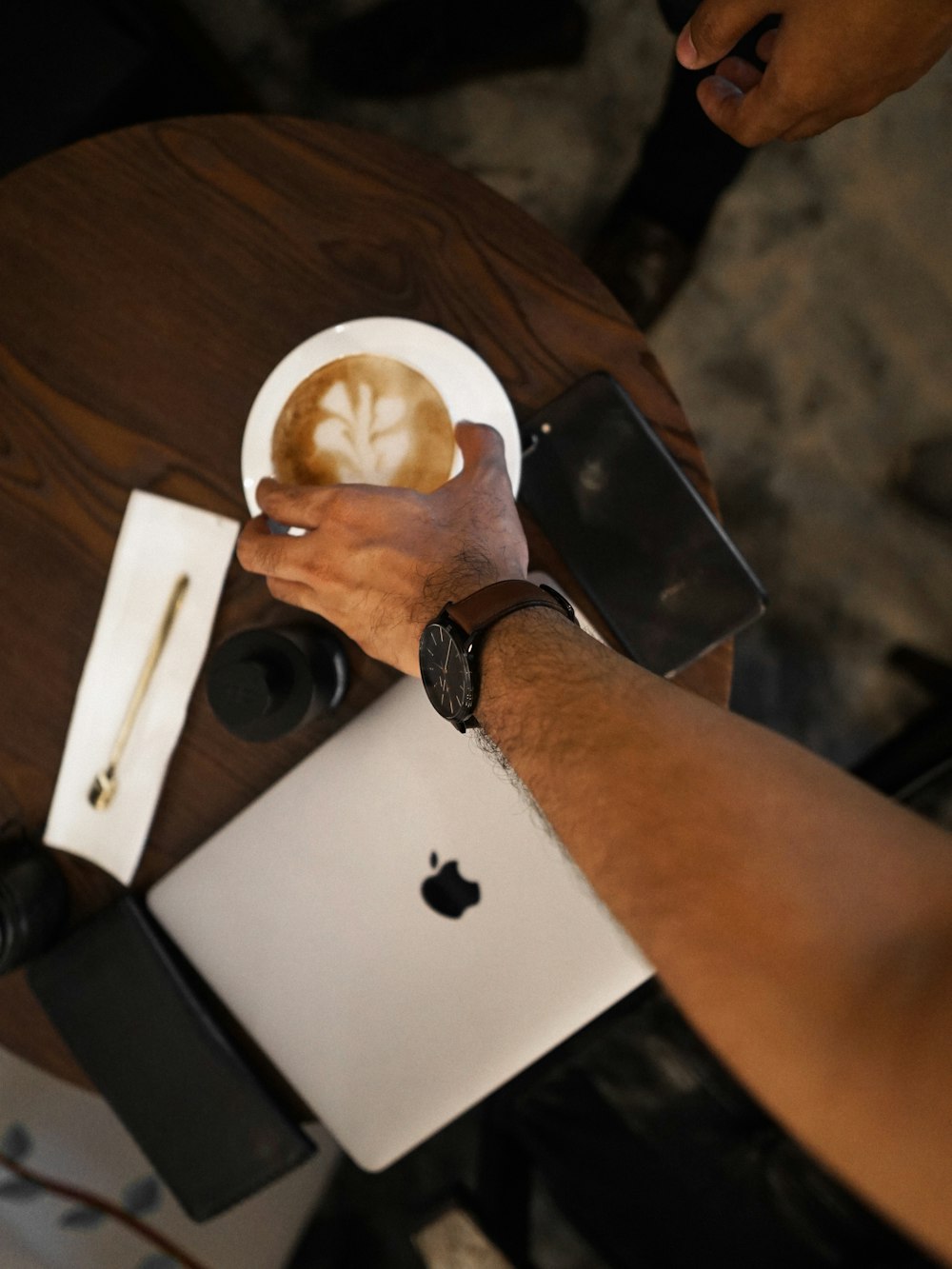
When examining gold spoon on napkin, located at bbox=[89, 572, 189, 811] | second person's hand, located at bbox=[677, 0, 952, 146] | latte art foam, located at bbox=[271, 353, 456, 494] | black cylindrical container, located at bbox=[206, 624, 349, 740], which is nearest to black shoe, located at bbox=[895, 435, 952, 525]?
second person's hand, located at bbox=[677, 0, 952, 146]

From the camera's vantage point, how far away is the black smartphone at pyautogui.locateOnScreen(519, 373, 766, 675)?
94 centimetres

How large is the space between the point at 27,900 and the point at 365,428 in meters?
0.66

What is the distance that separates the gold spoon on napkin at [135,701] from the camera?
100 centimetres

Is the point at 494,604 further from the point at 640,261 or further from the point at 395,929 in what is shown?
the point at 640,261

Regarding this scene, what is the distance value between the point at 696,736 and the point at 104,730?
72 centimetres

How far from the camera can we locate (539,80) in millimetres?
1686

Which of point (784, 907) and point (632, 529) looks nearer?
point (784, 907)

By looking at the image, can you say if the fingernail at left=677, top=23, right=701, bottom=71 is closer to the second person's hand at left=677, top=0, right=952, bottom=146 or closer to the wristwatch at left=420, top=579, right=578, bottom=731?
the second person's hand at left=677, top=0, right=952, bottom=146

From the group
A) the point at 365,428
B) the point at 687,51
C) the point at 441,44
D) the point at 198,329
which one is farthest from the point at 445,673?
the point at 441,44

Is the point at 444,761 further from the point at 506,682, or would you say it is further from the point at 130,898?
the point at 130,898

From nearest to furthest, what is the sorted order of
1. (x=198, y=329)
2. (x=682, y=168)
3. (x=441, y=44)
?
(x=198, y=329), (x=682, y=168), (x=441, y=44)

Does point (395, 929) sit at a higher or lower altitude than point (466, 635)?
lower

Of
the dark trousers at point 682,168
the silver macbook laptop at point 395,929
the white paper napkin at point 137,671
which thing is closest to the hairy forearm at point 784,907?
the silver macbook laptop at point 395,929

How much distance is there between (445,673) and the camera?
2.57ft
